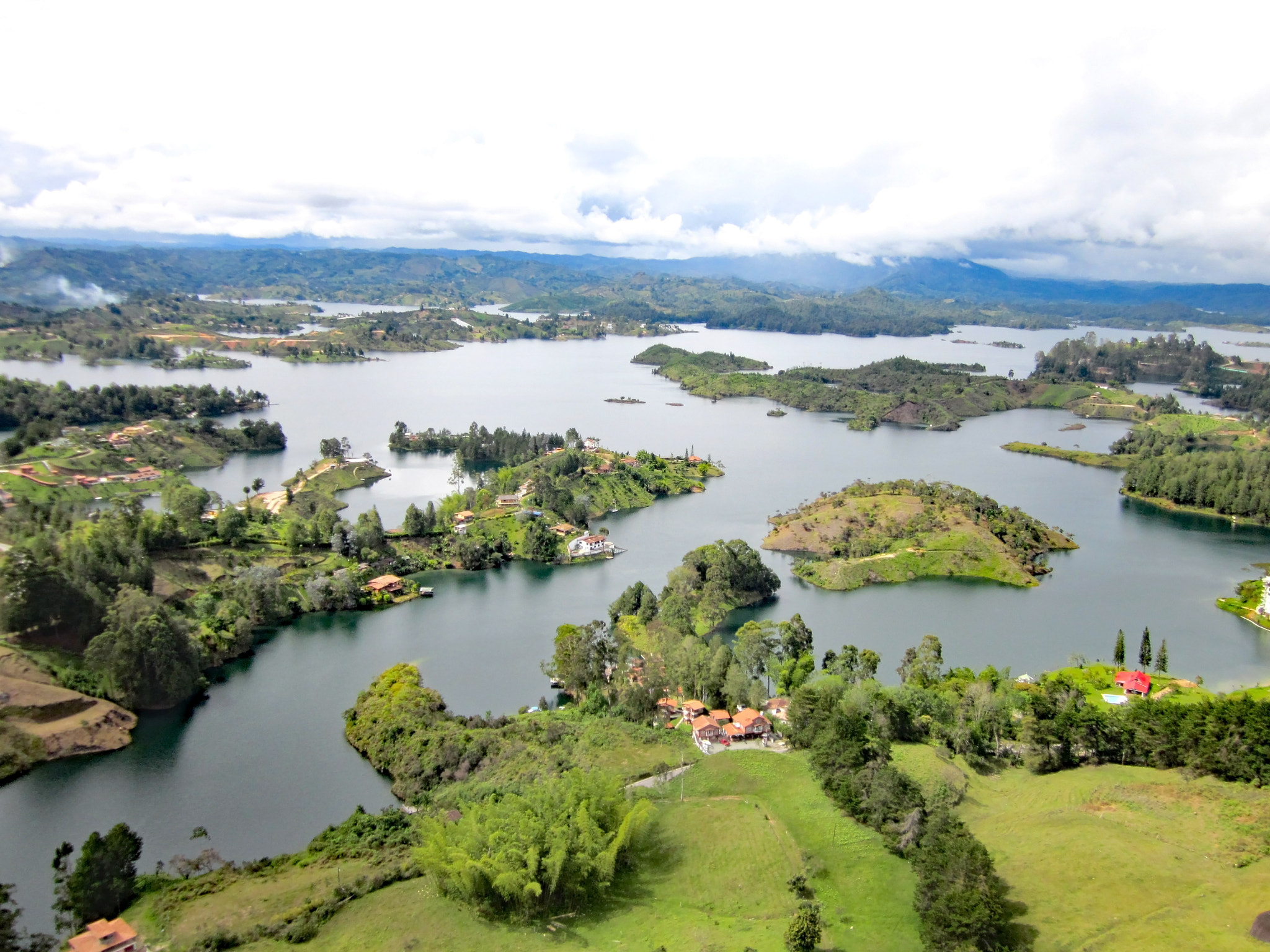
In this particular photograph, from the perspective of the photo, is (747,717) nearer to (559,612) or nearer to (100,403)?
(559,612)

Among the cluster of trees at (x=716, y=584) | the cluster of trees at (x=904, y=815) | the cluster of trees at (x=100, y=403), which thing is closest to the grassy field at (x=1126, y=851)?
the cluster of trees at (x=904, y=815)

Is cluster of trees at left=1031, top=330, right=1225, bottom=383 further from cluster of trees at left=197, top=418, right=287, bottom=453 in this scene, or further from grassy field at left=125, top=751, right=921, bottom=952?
grassy field at left=125, top=751, right=921, bottom=952

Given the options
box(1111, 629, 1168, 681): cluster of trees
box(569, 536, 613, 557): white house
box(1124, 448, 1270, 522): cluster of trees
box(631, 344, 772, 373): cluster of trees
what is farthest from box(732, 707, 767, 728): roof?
box(631, 344, 772, 373): cluster of trees

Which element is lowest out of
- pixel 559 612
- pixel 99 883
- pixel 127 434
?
pixel 559 612

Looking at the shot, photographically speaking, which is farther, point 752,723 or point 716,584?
point 716,584

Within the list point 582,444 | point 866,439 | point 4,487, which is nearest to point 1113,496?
point 866,439

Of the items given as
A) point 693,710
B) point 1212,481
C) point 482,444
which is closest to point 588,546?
point 693,710

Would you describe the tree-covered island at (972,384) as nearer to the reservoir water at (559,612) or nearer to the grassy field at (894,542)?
the reservoir water at (559,612)

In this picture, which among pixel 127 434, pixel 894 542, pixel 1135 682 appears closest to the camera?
pixel 1135 682
